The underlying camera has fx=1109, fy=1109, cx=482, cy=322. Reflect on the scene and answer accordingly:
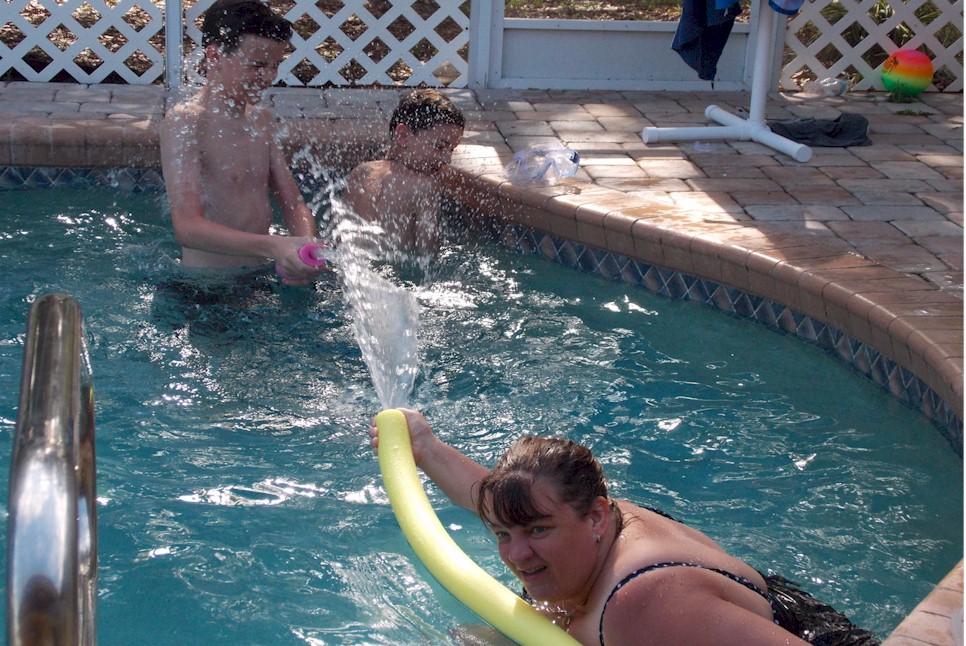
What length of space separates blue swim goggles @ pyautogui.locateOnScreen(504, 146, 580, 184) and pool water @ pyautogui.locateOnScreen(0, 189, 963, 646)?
708mm

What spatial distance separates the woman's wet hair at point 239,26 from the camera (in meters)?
4.43

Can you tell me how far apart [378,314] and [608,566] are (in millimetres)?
2813

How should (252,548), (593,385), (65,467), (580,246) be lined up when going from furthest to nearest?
(580,246)
(593,385)
(252,548)
(65,467)

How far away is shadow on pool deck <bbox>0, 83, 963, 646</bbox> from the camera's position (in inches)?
181

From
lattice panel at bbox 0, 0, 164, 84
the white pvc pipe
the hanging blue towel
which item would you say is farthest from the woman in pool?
lattice panel at bbox 0, 0, 164, 84

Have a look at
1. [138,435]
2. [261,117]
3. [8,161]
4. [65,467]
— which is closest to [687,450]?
[138,435]

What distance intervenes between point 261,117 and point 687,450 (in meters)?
2.38

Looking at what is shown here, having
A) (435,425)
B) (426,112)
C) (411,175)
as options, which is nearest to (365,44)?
(411,175)

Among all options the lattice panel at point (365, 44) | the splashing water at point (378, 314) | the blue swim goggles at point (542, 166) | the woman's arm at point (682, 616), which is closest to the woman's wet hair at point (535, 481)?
the woman's arm at point (682, 616)

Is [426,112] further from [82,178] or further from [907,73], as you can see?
[907,73]

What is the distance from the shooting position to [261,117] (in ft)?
16.1

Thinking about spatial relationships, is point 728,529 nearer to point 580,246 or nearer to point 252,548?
point 252,548

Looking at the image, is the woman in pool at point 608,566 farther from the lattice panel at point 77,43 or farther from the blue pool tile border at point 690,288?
the lattice panel at point 77,43

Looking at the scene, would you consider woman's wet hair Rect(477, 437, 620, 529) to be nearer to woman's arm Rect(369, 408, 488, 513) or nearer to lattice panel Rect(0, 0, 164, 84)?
woman's arm Rect(369, 408, 488, 513)
